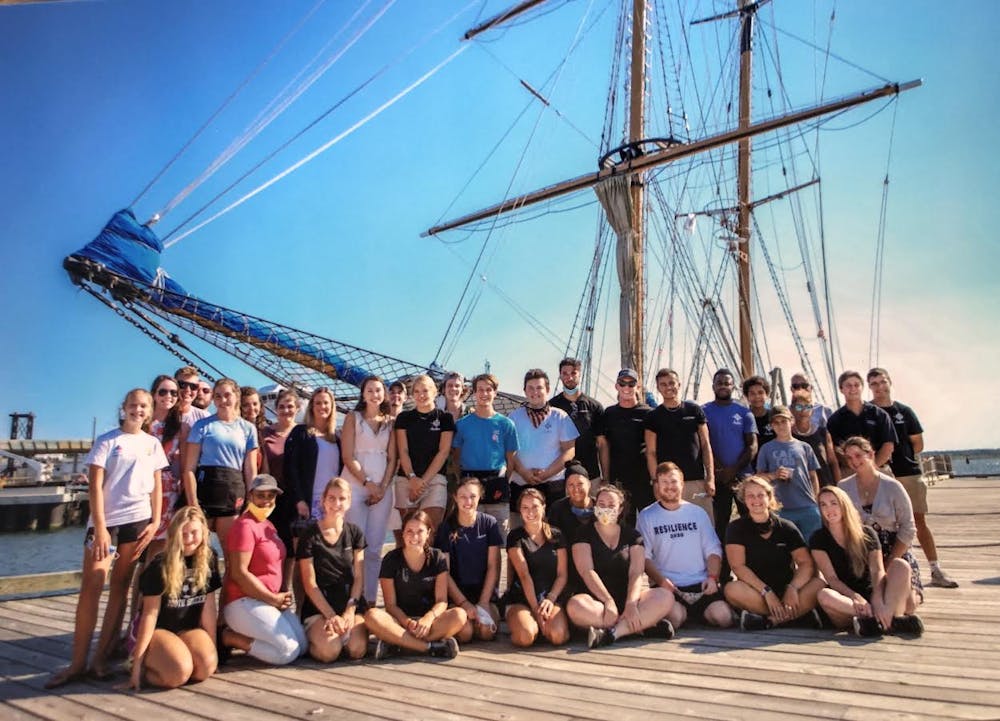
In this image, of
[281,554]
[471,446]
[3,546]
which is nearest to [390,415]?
[471,446]

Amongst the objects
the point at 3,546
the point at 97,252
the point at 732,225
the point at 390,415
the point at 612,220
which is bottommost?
the point at 3,546

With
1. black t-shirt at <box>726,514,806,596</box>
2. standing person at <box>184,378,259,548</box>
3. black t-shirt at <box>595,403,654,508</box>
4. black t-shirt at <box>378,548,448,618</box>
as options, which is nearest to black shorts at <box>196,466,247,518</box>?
standing person at <box>184,378,259,548</box>

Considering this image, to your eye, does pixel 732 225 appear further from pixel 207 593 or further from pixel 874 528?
pixel 207 593

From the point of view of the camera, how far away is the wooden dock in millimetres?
3084

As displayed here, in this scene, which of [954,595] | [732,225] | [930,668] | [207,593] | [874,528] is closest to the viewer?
[930,668]

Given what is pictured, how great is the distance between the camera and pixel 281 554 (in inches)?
178

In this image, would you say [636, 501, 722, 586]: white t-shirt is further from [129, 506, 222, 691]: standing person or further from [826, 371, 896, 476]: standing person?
[129, 506, 222, 691]: standing person

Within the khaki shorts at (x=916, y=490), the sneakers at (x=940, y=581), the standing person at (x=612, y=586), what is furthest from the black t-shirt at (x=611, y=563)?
the sneakers at (x=940, y=581)

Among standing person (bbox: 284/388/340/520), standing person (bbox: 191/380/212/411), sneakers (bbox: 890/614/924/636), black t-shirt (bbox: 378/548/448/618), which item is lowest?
sneakers (bbox: 890/614/924/636)

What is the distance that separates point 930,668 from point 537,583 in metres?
2.29

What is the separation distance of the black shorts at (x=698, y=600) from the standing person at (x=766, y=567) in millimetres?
88

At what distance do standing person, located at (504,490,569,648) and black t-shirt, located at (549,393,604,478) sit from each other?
1320mm

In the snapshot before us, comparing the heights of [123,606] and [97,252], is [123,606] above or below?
below

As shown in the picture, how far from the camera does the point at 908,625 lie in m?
4.28
